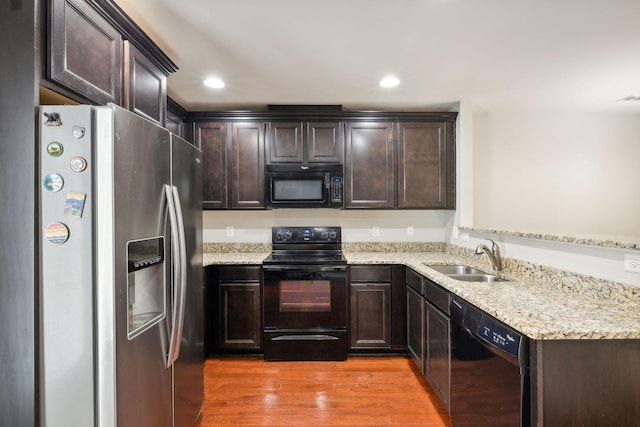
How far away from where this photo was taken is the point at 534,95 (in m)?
2.75

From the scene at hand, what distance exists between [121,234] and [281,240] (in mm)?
2181

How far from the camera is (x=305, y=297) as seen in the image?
106 inches

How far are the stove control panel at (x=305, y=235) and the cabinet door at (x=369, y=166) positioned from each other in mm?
423

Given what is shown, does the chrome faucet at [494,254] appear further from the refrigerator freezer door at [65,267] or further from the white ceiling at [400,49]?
the refrigerator freezer door at [65,267]

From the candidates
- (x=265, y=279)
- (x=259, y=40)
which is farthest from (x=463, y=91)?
(x=265, y=279)

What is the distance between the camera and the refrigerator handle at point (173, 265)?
1.35 m

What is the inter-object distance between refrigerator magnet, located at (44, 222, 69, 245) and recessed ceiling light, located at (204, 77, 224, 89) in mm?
1797

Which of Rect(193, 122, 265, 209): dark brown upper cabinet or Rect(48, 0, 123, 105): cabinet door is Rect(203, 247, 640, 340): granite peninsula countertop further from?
Rect(48, 0, 123, 105): cabinet door

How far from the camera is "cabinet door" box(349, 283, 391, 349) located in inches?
107

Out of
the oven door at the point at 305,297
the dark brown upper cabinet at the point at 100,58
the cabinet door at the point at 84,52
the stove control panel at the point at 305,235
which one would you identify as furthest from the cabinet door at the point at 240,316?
the cabinet door at the point at 84,52

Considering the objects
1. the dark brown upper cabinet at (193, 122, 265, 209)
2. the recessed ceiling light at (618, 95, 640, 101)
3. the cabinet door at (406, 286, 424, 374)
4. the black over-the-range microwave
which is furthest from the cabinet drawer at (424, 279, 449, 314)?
the recessed ceiling light at (618, 95, 640, 101)

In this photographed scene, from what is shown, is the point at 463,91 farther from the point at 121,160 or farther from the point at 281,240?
the point at 121,160

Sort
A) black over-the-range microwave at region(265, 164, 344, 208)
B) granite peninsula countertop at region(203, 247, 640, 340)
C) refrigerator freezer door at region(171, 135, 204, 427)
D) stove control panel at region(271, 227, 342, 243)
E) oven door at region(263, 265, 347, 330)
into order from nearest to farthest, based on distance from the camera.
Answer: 1. granite peninsula countertop at region(203, 247, 640, 340)
2. refrigerator freezer door at region(171, 135, 204, 427)
3. oven door at region(263, 265, 347, 330)
4. black over-the-range microwave at region(265, 164, 344, 208)
5. stove control panel at region(271, 227, 342, 243)

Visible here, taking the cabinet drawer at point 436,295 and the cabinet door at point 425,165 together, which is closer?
the cabinet drawer at point 436,295
